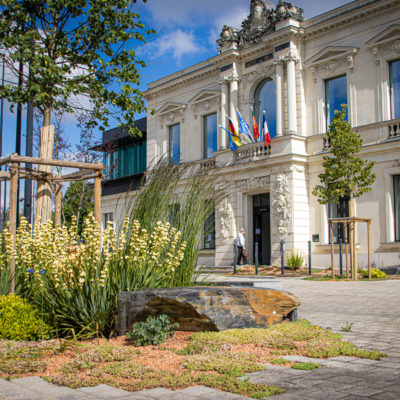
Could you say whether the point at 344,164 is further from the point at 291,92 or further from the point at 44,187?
the point at 44,187

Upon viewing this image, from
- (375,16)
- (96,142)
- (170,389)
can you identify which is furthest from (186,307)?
(375,16)

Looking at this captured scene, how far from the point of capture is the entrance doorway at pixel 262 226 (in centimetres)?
2420

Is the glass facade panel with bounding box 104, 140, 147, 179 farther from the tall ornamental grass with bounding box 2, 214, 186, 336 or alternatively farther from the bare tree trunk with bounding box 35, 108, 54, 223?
the tall ornamental grass with bounding box 2, 214, 186, 336

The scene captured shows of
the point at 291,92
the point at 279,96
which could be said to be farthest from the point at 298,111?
the point at 279,96

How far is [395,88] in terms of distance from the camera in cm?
2028

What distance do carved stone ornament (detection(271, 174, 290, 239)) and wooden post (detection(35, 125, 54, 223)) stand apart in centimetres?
1448

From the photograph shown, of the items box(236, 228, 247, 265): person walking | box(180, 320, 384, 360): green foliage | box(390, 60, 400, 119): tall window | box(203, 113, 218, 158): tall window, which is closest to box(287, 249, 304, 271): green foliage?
box(236, 228, 247, 265): person walking

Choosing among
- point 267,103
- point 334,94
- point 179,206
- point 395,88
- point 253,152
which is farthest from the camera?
point 267,103

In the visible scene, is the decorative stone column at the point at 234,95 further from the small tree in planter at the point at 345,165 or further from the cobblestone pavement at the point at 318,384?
the cobblestone pavement at the point at 318,384

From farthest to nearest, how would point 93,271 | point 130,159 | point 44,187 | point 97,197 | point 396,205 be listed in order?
point 130,159 → point 396,205 → point 44,187 → point 97,197 → point 93,271

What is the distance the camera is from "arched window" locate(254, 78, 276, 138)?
81.3 ft

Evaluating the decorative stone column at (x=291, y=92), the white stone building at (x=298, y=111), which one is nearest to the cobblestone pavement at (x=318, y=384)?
the white stone building at (x=298, y=111)

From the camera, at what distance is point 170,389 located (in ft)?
12.5

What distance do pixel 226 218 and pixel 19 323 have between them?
62.7 feet
